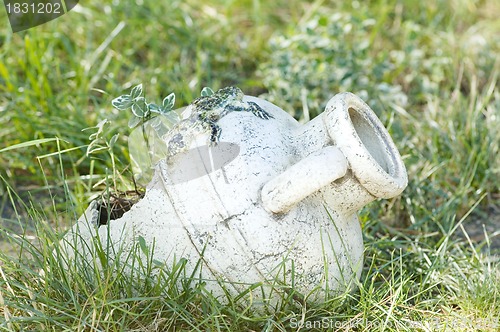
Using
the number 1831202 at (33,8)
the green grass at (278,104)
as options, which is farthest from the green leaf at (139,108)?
the number 1831202 at (33,8)

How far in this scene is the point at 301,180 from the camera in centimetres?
199

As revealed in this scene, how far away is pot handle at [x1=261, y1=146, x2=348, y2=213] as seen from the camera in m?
1.99

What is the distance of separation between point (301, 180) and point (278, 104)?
1.68 meters

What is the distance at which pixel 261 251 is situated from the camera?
2059mm

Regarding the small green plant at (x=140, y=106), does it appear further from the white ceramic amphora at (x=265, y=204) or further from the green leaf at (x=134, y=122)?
the white ceramic amphora at (x=265, y=204)

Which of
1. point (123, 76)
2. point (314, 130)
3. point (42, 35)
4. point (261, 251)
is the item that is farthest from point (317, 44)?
point (261, 251)

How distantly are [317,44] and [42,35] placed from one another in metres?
1.34

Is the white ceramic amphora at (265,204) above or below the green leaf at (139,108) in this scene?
below

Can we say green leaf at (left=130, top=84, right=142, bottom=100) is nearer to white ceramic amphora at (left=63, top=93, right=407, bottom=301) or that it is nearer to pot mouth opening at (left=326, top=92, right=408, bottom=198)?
white ceramic amphora at (left=63, top=93, right=407, bottom=301)

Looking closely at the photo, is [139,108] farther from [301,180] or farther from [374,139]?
[374,139]

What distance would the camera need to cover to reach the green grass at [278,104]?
85.1 inches

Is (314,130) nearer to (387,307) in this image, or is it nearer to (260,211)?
(260,211)

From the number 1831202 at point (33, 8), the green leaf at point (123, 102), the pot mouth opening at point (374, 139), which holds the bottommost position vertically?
the number 1831202 at point (33, 8)

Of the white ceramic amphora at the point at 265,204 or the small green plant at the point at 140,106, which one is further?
the small green plant at the point at 140,106
